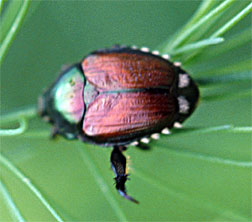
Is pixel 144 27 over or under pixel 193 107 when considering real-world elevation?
over

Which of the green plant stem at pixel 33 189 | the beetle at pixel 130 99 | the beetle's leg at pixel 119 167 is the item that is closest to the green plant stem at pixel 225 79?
the beetle at pixel 130 99

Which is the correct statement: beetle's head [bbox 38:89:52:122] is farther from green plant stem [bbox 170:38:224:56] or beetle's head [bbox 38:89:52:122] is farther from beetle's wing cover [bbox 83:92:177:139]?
green plant stem [bbox 170:38:224:56]

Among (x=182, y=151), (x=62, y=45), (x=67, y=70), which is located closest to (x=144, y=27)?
(x=62, y=45)

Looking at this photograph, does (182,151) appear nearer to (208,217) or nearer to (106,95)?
(106,95)

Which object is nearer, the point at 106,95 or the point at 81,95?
the point at 106,95

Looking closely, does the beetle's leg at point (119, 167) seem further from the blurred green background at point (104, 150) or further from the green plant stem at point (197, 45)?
the green plant stem at point (197, 45)

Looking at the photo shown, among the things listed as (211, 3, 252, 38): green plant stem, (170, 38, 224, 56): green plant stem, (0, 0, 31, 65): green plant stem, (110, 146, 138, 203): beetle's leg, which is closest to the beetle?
(110, 146, 138, 203): beetle's leg

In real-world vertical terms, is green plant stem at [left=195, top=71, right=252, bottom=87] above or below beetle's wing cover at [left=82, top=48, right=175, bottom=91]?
below
